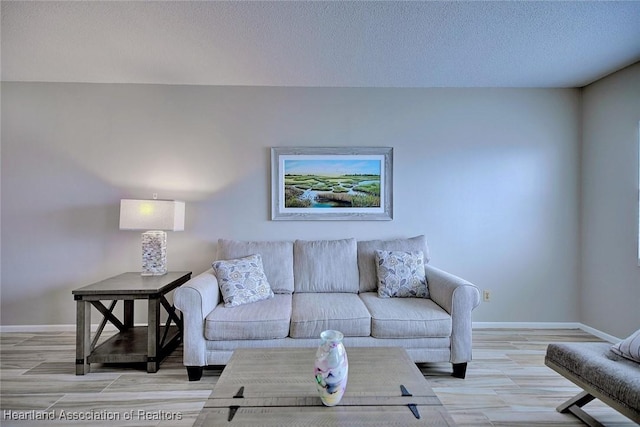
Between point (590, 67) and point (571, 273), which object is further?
point (571, 273)

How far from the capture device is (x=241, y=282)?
266cm

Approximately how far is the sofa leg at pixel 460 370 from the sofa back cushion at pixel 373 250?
889 millimetres

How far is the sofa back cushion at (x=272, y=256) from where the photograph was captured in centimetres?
300

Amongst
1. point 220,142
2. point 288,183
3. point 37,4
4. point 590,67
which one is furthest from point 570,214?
point 37,4

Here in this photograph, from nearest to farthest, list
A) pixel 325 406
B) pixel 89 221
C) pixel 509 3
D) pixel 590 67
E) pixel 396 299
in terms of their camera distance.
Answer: pixel 325 406
pixel 509 3
pixel 396 299
pixel 590 67
pixel 89 221

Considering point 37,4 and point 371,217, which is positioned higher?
point 37,4

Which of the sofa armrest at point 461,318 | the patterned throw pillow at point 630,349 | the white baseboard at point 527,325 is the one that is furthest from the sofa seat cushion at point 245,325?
the white baseboard at point 527,325

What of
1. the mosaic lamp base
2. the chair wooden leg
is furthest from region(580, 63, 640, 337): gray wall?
the mosaic lamp base

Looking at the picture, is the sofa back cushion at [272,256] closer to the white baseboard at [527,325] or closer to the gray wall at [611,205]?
the white baseboard at [527,325]

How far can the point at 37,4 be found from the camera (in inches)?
84.4

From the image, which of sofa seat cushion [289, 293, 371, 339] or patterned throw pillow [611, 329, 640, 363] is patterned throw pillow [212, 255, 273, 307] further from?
patterned throw pillow [611, 329, 640, 363]

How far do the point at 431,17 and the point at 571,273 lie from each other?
116 inches

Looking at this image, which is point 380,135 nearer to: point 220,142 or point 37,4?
point 220,142

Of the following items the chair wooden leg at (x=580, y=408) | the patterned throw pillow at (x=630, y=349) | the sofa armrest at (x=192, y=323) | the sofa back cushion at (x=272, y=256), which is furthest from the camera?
the sofa back cushion at (x=272, y=256)
